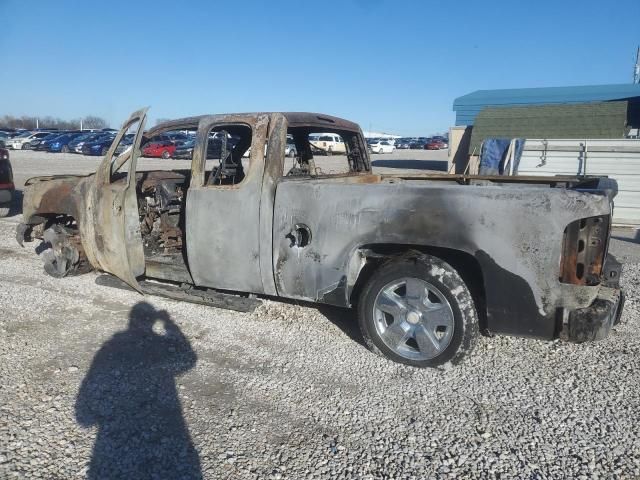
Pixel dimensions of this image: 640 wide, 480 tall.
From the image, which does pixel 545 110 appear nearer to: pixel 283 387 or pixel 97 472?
pixel 283 387

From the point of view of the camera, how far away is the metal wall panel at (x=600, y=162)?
10.4m

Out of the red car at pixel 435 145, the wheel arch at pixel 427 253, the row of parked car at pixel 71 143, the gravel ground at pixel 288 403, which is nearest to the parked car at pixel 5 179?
the gravel ground at pixel 288 403

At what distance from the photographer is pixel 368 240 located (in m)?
3.72

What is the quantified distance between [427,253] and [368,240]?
0.47m

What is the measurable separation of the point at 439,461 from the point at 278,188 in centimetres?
232

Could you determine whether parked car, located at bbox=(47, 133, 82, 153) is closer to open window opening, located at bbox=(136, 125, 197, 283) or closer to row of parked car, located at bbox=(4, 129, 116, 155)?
row of parked car, located at bbox=(4, 129, 116, 155)

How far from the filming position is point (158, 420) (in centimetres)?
311

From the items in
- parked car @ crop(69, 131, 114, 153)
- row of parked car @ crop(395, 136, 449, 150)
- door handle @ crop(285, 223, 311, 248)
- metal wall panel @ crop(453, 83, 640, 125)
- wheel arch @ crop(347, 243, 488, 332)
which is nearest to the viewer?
wheel arch @ crop(347, 243, 488, 332)

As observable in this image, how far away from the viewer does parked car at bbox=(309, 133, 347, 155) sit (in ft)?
17.5

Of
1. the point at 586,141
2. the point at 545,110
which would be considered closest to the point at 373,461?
the point at 586,141

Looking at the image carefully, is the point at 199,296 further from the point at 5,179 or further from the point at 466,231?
the point at 5,179

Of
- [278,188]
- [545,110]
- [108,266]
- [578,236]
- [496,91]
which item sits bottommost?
[108,266]

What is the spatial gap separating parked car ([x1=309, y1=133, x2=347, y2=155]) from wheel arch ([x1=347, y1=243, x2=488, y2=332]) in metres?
1.75

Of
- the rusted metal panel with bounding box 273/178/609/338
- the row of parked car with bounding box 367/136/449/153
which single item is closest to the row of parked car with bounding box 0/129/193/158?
the row of parked car with bounding box 367/136/449/153
